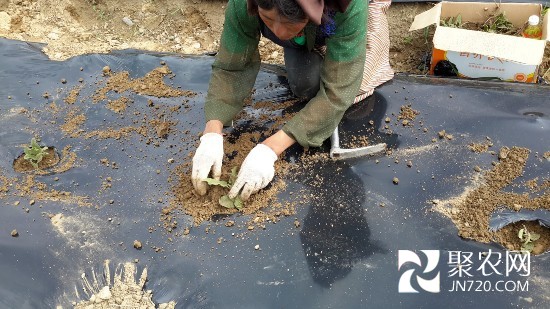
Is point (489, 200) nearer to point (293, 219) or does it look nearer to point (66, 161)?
point (293, 219)

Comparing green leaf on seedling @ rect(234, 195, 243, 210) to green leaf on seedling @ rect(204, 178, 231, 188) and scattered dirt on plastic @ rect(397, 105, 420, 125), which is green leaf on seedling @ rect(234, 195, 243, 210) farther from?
scattered dirt on plastic @ rect(397, 105, 420, 125)

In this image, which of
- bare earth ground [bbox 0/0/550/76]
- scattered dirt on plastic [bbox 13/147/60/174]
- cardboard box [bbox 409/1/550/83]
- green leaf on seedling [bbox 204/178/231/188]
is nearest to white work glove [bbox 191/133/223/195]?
green leaf on seedling [bbox 204/178/231/188]

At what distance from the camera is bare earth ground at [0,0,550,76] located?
3.49 metres

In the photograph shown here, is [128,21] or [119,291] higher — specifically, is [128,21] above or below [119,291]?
above

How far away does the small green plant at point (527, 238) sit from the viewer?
1859 millimetres

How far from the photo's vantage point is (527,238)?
1864 millimetres

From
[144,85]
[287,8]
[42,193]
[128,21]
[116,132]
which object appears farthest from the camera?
[128,21]

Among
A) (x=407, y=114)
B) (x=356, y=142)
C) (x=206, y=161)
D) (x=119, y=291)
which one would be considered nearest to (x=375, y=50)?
(x=407, y=114)

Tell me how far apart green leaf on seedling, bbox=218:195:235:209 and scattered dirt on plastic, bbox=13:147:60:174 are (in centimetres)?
77

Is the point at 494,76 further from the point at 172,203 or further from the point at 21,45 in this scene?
the point at 21,45

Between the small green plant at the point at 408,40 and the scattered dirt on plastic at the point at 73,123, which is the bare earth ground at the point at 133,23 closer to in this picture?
the small green plant at the point at 408,40

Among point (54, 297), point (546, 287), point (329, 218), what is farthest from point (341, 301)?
point (54, 297)

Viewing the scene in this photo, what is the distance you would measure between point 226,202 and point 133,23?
7.51 ft

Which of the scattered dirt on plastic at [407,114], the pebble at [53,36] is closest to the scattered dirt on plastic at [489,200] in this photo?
the scattered dirt on plastic at [407,114]
